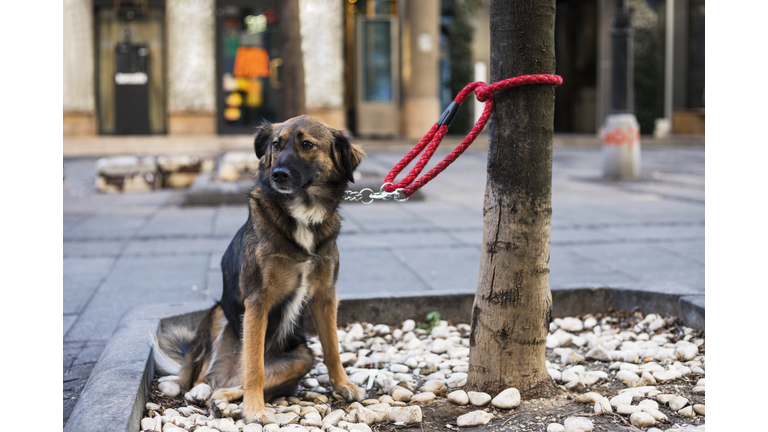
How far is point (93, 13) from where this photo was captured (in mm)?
21500

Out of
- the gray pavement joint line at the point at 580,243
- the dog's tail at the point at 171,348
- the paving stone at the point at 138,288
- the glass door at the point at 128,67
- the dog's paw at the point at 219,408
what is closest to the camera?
the dog's paw at the point at 219,408

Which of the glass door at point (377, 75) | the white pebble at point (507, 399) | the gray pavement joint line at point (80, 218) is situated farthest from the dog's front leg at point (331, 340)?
the glass door at point (377, 75)

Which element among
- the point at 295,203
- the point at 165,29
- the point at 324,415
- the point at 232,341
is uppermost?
the point at 165,29

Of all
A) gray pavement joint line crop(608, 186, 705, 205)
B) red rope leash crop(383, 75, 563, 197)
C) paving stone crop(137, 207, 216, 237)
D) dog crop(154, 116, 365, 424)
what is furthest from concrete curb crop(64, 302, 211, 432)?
gray pavement joint line crop(608, 186, 705, 205)

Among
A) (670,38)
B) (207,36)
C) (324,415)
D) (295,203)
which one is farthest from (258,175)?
(670,38)

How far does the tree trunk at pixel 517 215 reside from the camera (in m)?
2.79

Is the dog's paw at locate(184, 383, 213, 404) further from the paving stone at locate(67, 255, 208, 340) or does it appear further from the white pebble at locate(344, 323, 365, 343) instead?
the paving stone at locate(67, 255, 208, 340)

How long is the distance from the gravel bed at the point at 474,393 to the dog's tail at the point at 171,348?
0.11 meters

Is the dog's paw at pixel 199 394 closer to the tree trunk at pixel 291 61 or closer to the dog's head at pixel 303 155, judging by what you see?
the dog's head at pixel 303 155

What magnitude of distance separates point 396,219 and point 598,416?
5.94 meters

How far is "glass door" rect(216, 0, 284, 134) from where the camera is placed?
22.0 m

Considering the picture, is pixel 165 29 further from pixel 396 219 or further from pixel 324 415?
pixel 324 415

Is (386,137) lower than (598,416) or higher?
higher

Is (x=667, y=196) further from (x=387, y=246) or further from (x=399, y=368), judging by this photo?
(x=399, y=368)
